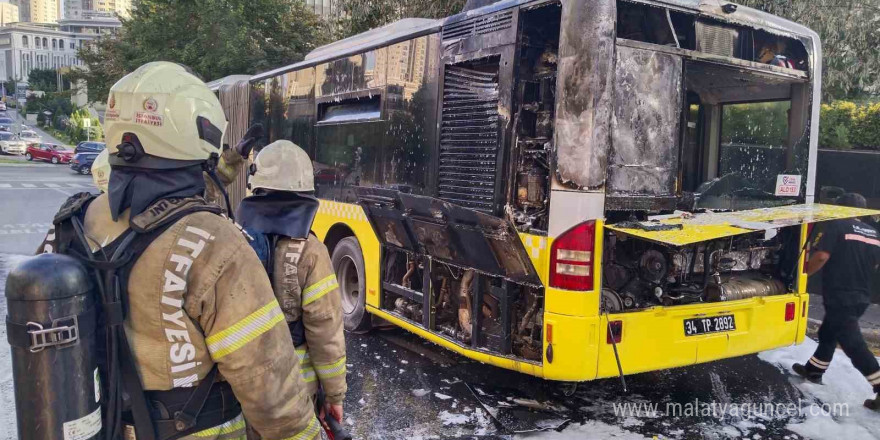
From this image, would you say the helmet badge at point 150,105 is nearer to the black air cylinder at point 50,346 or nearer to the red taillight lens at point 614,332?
the black air cylinder at point 50,346

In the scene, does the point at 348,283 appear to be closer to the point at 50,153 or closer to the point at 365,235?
the point at 365,235

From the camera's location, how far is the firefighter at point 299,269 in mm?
2727

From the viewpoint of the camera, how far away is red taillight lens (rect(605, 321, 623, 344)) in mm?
4262

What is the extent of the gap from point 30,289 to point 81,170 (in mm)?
35844

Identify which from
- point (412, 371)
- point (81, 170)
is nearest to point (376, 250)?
point (412, 371)

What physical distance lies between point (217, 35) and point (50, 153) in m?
25.6

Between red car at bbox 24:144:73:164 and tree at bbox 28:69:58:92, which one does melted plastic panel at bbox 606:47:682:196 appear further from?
tree at bbox 28:69:58:92

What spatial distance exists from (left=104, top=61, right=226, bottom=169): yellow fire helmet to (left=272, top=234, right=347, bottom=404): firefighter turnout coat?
2.80 ft

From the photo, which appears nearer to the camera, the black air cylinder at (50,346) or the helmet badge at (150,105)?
the black air cylinder at (50,346)

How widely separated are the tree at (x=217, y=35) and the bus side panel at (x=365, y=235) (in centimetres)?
1579

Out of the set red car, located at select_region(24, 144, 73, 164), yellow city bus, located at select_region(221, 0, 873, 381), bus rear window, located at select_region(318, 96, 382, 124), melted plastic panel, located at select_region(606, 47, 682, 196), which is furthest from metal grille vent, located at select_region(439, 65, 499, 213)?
red car, located at select_region(24, 144, 73, 164)

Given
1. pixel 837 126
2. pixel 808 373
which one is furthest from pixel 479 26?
pixel 837 126

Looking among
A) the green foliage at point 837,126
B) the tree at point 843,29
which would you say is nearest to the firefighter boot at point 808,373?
the green foliage at point 837,126

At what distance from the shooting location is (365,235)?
6.38m
